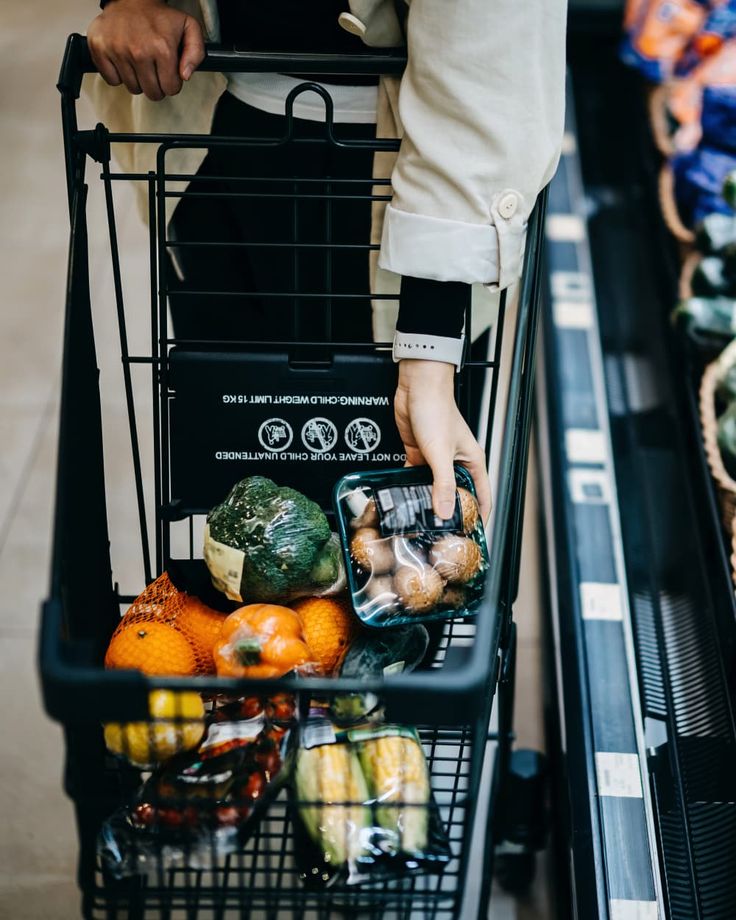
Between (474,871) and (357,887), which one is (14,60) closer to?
(474,871)

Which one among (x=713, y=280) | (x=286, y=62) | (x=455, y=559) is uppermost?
(x=713, y=280)

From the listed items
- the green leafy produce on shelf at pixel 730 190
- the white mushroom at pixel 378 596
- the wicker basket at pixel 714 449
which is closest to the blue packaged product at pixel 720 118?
the green leafy produce on shelf at pixel 730 190

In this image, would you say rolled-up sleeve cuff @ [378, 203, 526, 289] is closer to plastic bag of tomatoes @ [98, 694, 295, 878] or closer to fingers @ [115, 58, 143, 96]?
fingers @ [115, 58, 143, 96]

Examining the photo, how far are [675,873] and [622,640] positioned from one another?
38 centimetres

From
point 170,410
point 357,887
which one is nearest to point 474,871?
point 357,887

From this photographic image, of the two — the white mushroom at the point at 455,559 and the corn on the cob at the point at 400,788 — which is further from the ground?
the white mushroom at the point at 455,559

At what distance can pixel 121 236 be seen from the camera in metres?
3.04

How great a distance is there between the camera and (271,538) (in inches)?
38.3

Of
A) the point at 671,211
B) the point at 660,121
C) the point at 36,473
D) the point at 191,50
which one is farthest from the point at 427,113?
the point at 660,121

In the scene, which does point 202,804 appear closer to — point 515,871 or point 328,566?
point 328,566

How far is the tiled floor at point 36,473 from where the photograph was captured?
5.28 ft

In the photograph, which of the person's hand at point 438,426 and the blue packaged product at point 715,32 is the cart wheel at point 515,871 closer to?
the person's hand at point 438,426

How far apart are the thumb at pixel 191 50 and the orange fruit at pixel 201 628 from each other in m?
0.54

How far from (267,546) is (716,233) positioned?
4.85ft
